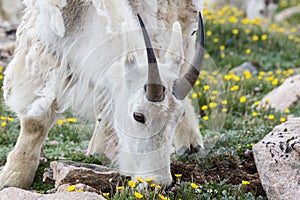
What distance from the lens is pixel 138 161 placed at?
4641 mm

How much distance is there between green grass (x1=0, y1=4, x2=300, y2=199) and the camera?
4895 mm

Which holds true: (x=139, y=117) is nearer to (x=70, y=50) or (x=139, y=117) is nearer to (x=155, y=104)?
(x=155, y=104)

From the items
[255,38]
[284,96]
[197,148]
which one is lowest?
[255,38]

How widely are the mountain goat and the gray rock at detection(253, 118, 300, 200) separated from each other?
0.72 metres

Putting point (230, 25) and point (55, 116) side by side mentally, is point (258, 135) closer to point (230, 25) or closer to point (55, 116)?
point (55, 116)

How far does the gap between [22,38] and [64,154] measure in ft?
4.07

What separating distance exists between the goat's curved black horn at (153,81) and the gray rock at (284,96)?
3414mm

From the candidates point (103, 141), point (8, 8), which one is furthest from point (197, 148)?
point (8, 8)

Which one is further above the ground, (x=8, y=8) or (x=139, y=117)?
(x=139, y=117)

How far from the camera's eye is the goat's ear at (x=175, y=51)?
4.54 meters

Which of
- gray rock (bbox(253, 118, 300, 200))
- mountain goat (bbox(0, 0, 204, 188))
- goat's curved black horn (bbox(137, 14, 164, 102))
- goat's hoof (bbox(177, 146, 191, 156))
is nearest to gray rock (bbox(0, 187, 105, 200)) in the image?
mountain goat (bbox(0, 0, 204, 188))

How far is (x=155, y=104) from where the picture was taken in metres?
4.36

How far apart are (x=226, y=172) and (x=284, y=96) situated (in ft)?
9.04

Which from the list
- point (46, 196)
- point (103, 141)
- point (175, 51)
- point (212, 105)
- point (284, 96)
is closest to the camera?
point (46, 196)
